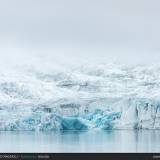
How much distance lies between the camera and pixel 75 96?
2902 mm

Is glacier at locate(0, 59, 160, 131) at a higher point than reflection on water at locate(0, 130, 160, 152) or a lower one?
higher

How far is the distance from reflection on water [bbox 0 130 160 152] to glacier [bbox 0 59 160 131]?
3 centimetres

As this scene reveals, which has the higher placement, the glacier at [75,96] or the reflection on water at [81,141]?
the glacier at [75,96]

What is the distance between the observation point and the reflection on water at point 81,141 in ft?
9.27

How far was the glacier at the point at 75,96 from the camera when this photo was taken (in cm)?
288

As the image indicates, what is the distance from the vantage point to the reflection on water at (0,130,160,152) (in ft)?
9.27

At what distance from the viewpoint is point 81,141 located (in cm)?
285

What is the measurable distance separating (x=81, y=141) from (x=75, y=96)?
184 mm

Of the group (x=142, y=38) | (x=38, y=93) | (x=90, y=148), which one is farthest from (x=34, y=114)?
(x=142, y=38)

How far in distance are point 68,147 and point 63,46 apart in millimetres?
404

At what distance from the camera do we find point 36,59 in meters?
2.90

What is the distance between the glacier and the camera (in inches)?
113

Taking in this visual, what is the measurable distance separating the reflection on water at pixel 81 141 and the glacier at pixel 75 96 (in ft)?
0.09

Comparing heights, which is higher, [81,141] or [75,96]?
[75,96]
